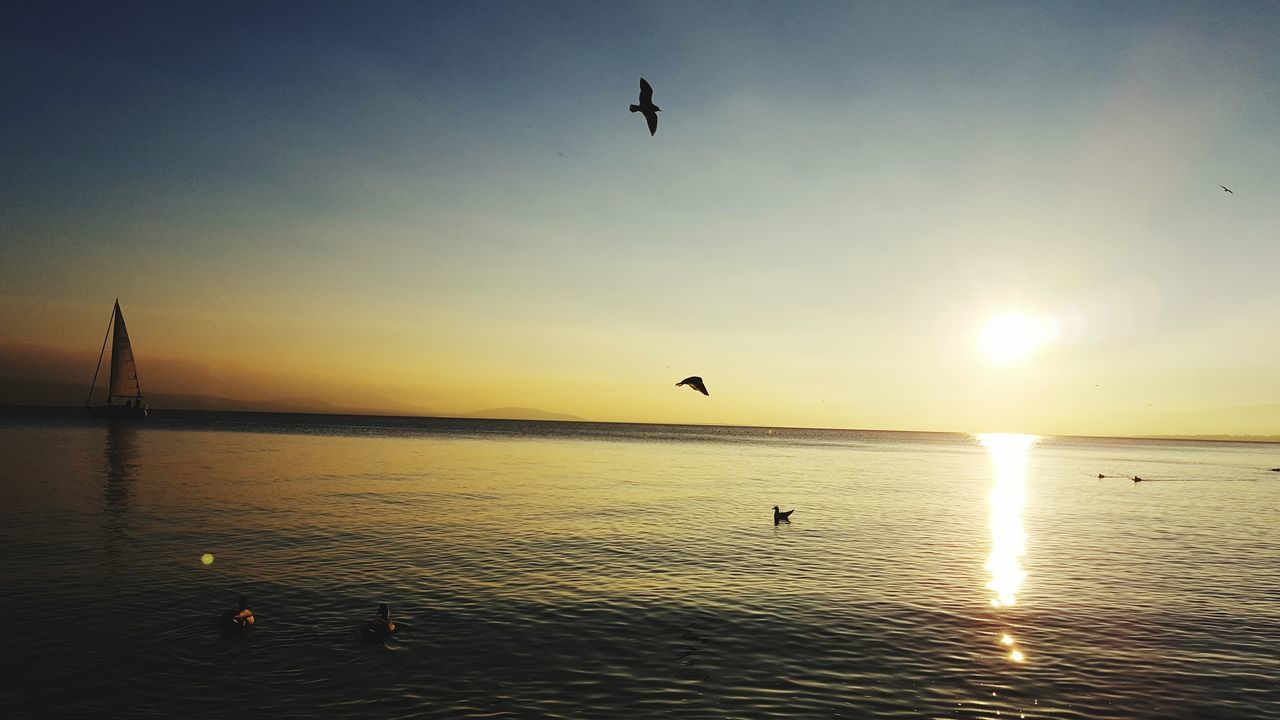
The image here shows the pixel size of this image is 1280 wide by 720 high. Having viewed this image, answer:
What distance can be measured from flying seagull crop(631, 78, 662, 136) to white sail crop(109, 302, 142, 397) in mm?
138984

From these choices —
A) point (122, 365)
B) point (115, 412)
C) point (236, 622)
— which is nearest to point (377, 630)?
point (236, 622)

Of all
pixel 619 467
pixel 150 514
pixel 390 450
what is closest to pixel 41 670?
pixel 150 514

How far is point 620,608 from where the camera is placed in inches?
842

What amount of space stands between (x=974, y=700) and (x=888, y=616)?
6.40 m

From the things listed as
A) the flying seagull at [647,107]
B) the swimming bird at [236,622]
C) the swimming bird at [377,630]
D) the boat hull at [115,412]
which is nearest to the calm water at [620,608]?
the swimming bird at [377,630]

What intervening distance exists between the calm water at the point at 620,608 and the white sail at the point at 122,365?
9475 centimetres

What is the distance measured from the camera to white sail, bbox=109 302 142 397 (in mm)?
125000

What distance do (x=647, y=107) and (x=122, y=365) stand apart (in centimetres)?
14883

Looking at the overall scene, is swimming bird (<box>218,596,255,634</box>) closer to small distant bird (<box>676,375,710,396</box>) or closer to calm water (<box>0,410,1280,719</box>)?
calm water (<box>0,410,1280,719</box>)

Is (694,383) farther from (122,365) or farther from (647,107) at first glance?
(122,365)

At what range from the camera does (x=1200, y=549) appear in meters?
35.1

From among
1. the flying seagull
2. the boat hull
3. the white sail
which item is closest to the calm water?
the flying seagull

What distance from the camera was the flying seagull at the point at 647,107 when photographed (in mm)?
14820

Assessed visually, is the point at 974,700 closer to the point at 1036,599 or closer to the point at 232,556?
the point at 1036,599
